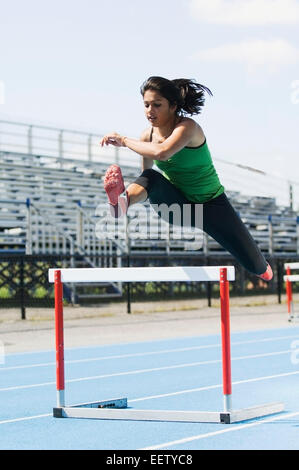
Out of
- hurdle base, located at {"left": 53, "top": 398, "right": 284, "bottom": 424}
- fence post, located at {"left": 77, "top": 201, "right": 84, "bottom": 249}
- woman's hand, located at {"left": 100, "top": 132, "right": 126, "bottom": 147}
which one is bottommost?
hurdle base, located at {"left": 53, "top": 398, "right": 284, "bottom": 424}

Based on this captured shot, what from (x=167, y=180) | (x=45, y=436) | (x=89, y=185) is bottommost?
(x=45, y=436)

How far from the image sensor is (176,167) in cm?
534

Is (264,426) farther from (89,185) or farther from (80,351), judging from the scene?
(89,185)

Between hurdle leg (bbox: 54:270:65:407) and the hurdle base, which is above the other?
hurdle leg (bbox: 54:270:65:407)

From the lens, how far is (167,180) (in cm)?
546

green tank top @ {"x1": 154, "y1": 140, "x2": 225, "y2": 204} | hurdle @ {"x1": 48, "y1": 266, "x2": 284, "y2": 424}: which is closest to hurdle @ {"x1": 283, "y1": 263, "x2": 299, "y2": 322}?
hurdle @ {"x1": 48, "y1": 266, "x2": 284, "y2": 424}

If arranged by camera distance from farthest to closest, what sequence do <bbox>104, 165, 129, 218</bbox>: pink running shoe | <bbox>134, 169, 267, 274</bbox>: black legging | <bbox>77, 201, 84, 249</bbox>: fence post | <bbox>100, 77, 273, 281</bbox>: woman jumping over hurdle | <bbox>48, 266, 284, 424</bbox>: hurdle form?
<bbox>77, 201, 84, 249</bbox>: fence post < <bbox>48, 266, 284, 424</bbox>: hurdle < <bbox>134, 169, 267, 274</bbox>: black legging < <bbox>104, 165, 129, 218</bbox>: pink running shoe < <bbox>100, 77, 273, 281</bbox>: woman jumping over hurdle

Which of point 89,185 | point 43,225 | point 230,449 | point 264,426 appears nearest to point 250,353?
point 264,426

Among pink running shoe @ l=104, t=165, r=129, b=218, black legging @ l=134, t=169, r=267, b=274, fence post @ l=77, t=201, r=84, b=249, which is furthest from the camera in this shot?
fence post @ l=77, t=201, r=84, b=249

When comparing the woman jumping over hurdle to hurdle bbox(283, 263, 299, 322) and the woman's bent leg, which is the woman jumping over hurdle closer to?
the woman's bent leg

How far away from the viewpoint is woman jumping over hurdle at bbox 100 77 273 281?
200 inches

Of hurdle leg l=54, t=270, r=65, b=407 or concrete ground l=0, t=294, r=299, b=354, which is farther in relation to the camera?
concrete ground l=0, t=294, r=299, b=354

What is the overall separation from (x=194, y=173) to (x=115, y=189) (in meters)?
0.59
